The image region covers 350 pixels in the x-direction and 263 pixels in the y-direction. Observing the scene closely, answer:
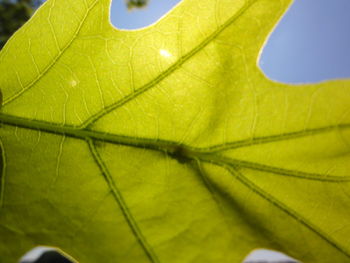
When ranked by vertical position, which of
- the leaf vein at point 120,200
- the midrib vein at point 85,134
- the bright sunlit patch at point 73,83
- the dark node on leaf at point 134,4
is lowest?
the leaf vein at point 120,200

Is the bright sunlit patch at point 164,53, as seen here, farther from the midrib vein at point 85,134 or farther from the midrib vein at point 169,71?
the midrib vein at point 85,134

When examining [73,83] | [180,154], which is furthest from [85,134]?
[180,154]

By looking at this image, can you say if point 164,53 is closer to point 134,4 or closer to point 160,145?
point 160,145

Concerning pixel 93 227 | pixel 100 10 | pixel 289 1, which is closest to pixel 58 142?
pixel 93 227

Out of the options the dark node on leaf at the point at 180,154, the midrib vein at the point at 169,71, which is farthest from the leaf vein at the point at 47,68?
the dark node on leaf at the point at 180,154

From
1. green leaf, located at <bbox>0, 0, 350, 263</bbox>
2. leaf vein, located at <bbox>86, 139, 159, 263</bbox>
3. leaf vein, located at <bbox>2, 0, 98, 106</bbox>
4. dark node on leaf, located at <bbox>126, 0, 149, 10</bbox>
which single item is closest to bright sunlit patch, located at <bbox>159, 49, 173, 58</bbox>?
green leaf, located at <bbox>0, 0, 350, 263</bbox>

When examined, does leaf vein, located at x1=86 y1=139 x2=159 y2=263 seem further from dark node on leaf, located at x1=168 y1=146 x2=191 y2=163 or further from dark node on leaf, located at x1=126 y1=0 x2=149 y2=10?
dark node on leaf, located at x1=126 y1=0 x2=149 y2=10

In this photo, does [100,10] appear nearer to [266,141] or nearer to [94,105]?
[94,105]

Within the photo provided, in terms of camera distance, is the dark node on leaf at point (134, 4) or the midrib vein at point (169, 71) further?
the dark node on leaf at point (134, 4)

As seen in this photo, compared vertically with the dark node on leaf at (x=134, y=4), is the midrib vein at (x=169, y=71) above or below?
below
